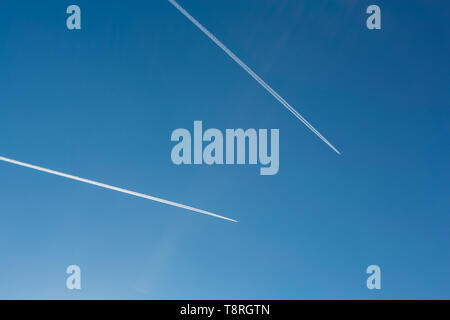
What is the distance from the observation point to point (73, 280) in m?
2.58

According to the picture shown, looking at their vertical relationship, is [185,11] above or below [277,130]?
above

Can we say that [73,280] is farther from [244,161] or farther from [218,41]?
[218,41]

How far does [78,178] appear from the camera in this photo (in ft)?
8.48

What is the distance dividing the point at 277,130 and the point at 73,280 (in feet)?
2.66
